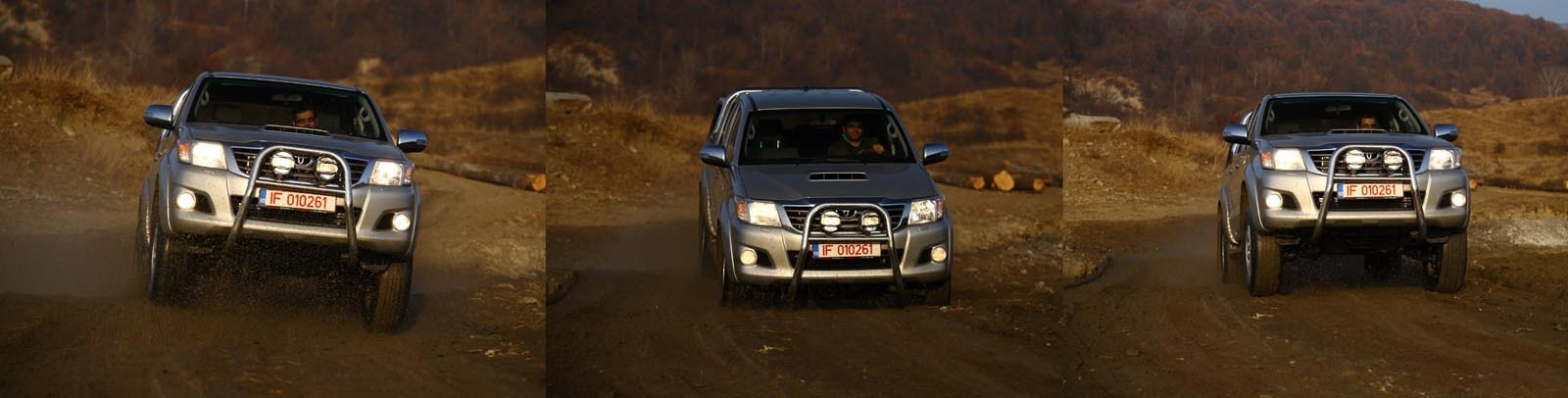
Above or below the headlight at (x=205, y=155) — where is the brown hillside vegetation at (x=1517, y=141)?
below

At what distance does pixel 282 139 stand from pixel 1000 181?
11.8 metres

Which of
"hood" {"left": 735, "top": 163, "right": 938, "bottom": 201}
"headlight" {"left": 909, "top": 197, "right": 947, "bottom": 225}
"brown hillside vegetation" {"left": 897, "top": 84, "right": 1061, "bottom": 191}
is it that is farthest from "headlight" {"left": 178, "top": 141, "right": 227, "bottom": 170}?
"brown hillside vegetation" {"left": 897, "top": 84, "right": 1061, "bottom": 191}

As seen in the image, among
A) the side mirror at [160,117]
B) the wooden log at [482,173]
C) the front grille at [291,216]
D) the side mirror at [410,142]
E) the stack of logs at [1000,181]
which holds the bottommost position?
the wooden log at [482,173]

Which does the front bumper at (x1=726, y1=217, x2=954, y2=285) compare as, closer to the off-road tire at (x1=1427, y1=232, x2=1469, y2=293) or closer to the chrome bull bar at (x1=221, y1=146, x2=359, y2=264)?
the chrome bull bar at (x1=221, y1=146, x2=359, y2=264)

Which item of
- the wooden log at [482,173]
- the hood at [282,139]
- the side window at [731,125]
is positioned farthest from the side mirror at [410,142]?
the wooden log at [482,173]

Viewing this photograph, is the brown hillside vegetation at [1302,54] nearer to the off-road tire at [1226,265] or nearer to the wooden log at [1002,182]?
the wooden log at [1002,182]

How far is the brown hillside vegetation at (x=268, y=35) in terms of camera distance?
83.1ft

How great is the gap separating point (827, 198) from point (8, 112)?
51.3ft

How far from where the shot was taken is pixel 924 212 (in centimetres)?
689

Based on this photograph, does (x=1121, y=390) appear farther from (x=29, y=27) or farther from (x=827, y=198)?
(x=29, y=27)

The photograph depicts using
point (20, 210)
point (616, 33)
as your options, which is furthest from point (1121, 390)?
point (616, 33)

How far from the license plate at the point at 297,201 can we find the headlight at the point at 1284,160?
17.7 ft

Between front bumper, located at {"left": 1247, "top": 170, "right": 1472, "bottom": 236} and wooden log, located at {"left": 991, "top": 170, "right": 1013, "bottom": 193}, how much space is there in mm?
8328

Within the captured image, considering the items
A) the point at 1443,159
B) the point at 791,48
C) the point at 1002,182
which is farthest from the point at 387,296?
the point at 791,48
